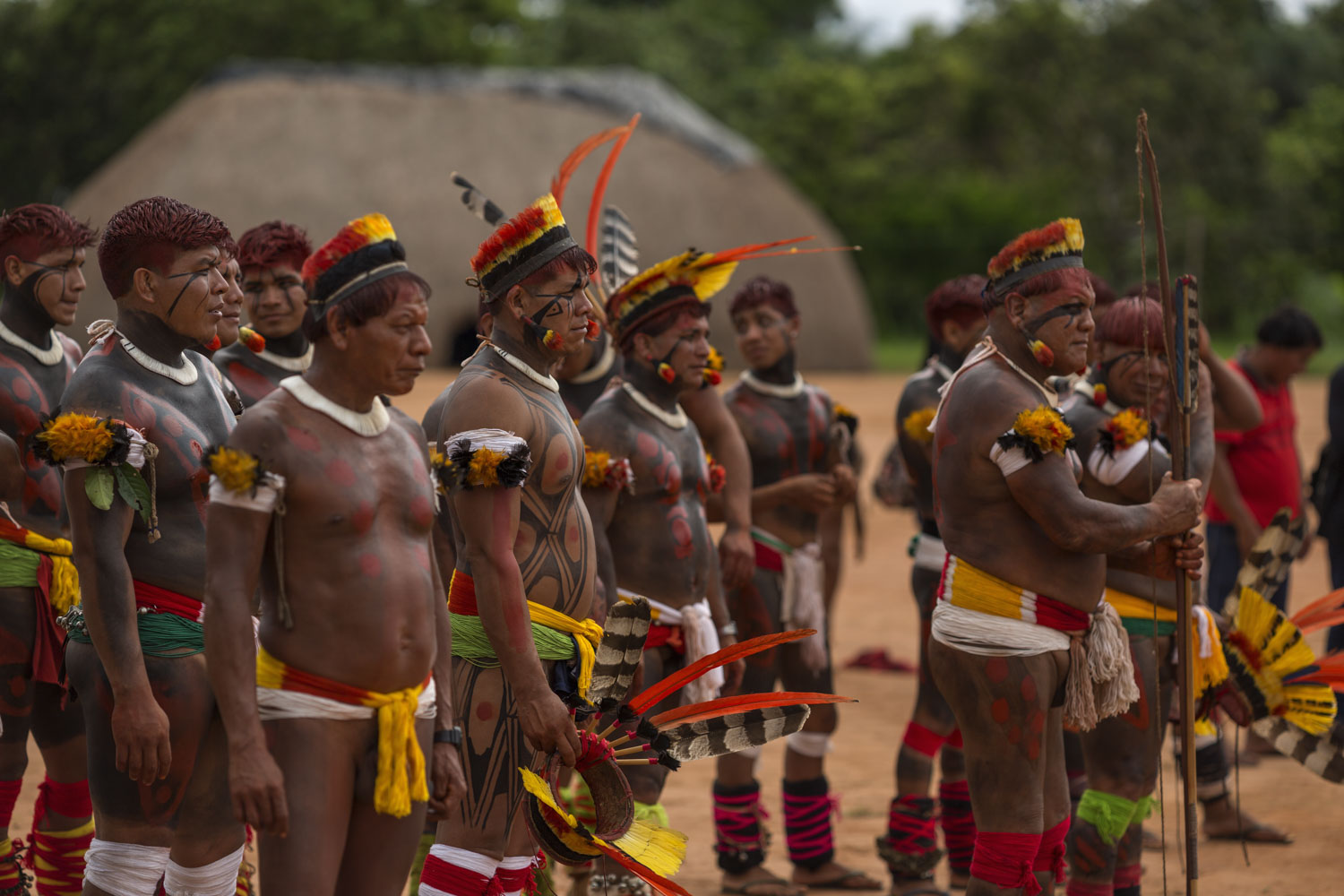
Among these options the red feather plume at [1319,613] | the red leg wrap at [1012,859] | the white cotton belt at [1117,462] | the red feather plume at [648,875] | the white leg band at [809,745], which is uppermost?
the white cotton belt at [1117,462]

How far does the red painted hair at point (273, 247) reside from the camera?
573 cm

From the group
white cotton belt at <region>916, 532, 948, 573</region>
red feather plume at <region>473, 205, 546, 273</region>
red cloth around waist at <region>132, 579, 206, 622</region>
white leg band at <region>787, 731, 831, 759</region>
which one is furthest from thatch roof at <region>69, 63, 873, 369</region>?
red cloth around waist at <region>132, 579, 206, 622</region>

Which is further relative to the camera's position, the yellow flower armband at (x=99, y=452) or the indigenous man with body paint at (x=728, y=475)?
the indigenous man with body paint at (x=728, y=475)

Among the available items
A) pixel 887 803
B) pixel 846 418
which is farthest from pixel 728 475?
pixel 887 803

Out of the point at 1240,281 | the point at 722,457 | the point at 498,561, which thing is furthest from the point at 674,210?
the point at 498,561

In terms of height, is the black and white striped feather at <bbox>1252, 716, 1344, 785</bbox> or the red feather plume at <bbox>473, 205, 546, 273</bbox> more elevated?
the red feather plume at <bbox>473, 205, 546, 273</bbox>

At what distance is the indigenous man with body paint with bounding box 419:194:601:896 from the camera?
4203 mm

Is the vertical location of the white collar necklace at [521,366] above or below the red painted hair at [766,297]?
below

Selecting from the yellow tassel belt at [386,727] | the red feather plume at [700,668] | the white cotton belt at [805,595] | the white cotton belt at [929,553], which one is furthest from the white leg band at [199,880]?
the white cotton belt at [929,553]

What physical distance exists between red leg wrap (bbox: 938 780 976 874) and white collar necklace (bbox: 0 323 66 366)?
12.8 ft

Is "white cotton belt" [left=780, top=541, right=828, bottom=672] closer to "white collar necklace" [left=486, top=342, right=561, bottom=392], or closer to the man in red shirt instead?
"white collar necklace" [left=486, top=342, right=561, bottom=392]

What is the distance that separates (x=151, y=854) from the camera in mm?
3885

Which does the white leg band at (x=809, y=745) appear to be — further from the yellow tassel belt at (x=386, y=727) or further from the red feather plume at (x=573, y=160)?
the yellow tassel belt at (x=386, y=727)

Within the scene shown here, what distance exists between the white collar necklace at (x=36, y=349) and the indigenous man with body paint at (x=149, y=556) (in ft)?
3.49
